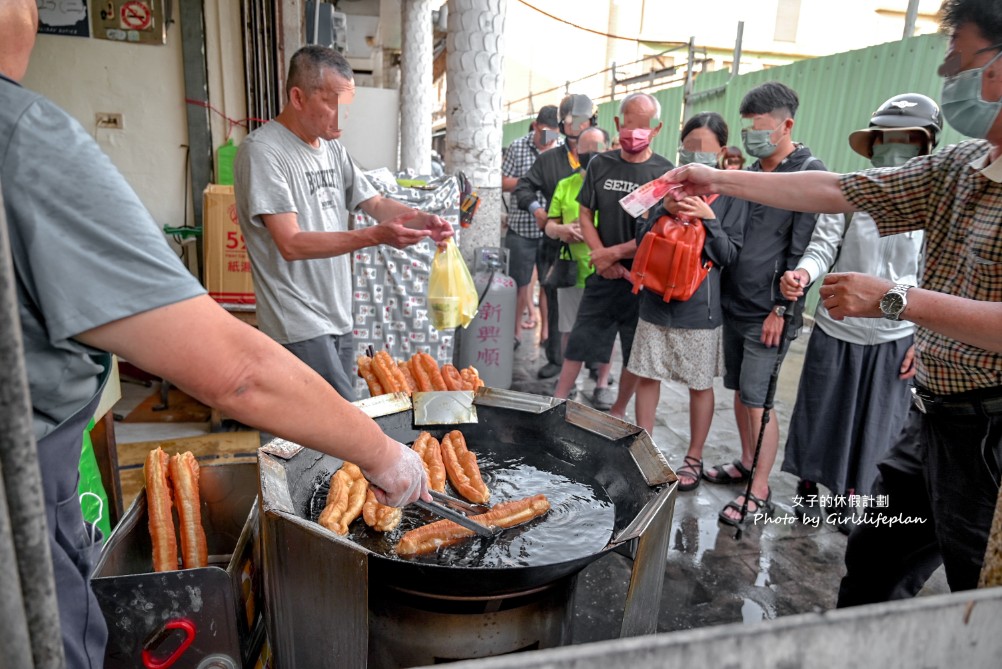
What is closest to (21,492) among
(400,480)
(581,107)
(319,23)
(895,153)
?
(400,480)

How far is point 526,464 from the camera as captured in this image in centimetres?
296

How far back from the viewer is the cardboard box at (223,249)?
5.15 m

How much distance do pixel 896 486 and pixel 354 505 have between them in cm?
217

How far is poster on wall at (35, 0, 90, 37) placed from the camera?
5.10 meters

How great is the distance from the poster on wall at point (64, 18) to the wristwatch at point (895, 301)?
6.10 metres

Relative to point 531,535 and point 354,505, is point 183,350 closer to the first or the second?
point 354,505

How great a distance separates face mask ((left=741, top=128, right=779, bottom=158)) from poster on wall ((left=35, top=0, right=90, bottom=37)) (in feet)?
17.3

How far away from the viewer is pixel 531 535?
2377mm

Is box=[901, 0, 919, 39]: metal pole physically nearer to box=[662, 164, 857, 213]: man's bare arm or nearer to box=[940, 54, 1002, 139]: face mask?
box=[662, 164, 857, 213]: man's bare arm

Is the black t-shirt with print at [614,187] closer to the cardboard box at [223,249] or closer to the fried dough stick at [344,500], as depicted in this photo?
the cardboard box at [223,249]

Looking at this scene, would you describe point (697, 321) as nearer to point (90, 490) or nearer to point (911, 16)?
point (90, 490)

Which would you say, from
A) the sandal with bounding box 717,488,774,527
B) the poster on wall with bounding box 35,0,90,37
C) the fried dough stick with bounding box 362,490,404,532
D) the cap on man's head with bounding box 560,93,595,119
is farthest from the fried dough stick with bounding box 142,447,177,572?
the cap on man's head with bounding box 560,93,595,119

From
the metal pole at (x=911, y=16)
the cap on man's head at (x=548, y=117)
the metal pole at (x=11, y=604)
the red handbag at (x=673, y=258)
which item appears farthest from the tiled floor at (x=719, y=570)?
the metal pole at (x=911, y=16)

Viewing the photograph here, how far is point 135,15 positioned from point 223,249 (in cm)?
208
